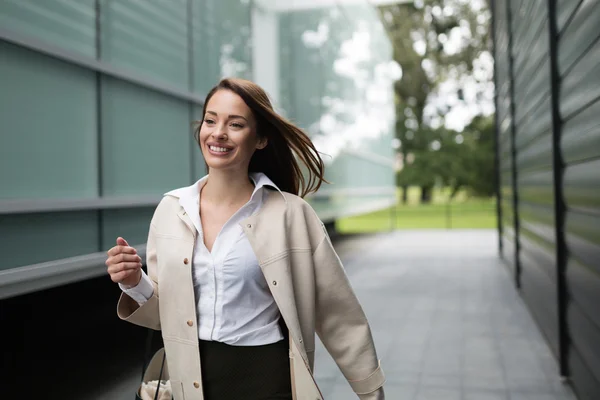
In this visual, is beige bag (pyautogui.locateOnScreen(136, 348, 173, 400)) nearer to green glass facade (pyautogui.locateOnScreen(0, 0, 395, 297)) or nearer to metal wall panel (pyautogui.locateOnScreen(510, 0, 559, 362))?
green glass facade (pyautogui.locateOnScreen(0, 0, 395, 297))

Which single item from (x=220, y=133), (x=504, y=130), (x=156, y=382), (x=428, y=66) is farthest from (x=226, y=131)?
(x=428, y=66)

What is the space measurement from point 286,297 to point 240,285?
150 millimetres

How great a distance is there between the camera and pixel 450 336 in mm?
5730

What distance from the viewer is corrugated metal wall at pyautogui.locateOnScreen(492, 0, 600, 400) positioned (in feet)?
10.8

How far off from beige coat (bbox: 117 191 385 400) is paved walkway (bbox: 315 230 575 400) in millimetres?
2281

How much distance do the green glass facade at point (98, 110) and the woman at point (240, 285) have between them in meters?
0.71

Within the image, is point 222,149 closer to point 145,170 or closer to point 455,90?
point 145,170

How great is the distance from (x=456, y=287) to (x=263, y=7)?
15.7 feet

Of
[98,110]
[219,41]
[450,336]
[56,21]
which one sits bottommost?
[450,336]

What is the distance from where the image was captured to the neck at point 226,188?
6.63 ft

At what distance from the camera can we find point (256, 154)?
223cm

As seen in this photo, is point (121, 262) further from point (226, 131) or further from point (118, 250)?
point (226, 131)

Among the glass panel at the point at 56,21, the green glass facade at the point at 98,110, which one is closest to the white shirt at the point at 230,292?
the green glass facade at the point at 98,110

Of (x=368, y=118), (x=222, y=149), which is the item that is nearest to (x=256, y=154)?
(x=222, y=149)
